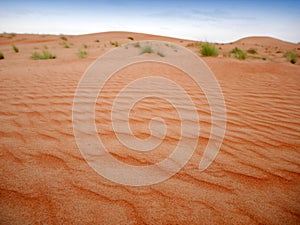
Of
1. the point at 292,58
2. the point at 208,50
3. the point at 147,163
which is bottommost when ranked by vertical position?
the point at 147,163

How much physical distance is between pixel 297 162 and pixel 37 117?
302cm

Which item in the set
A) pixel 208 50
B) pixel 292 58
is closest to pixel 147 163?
pixel 208 50

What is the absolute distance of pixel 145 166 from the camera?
182 centimetres

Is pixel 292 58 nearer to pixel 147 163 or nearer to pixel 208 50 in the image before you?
pixel 208 50

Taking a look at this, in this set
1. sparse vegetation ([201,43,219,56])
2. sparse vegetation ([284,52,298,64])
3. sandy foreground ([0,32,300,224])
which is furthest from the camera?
sparse vegetation ([201,43,219,56])

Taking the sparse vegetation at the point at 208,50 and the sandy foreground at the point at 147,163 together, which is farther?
the sparse vegetation at the point at 208,50

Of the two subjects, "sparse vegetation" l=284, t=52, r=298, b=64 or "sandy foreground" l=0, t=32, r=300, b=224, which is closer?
"sandy foreground" l=0, t=32, r=300, b=224

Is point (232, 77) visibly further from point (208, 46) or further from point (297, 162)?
point (208, 46)

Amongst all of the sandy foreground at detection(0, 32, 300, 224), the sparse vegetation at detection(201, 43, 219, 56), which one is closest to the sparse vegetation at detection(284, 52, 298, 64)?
the sparse vegetation at detection(201, 43, 219, 56)

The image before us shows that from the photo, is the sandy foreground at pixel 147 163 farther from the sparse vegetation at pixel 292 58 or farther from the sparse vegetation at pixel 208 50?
the sparse vegetation at pixel 292 58

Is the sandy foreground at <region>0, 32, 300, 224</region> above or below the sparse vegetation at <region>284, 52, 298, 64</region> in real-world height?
below

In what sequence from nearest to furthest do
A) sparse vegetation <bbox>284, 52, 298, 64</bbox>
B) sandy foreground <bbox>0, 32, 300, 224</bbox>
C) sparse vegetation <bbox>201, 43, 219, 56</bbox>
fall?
sandy foreground <bbox>0, 32, 300, 224</bbox> → sparse vegetation <bbox>284, 52, 298, 64</bbox> → sparse vegetation <bbox>201, 43, 219, 56</bbox>

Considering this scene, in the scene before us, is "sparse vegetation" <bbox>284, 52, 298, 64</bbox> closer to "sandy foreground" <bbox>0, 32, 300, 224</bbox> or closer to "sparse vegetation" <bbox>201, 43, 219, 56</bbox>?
"sparse vegetation" <bbox>201, 43, 219, 56</bbox>

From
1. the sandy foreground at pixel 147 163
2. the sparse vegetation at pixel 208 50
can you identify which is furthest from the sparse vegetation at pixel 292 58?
the sandy foreground at pixel 147 163
